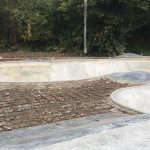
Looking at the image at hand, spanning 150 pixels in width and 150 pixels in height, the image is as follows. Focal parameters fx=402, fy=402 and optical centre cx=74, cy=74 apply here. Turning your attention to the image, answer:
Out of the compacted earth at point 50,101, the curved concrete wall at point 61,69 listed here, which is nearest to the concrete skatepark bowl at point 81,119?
the curved concrete wall at point 61,69

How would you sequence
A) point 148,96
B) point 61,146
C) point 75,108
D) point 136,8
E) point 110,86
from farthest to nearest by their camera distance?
point 136,8 → point 110,86 → point 148,96 → point 75,108 → point 61,146

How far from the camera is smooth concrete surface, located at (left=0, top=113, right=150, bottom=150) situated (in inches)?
248

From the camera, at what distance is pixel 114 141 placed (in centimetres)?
633

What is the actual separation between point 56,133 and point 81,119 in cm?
168

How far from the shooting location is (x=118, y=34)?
24641mm

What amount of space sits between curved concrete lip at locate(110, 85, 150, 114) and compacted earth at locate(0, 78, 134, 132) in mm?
300

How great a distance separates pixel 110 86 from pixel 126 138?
6942 mm

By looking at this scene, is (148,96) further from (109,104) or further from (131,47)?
(131,47)

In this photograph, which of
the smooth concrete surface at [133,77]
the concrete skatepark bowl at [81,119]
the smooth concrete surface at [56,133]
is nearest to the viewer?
the smooth concrete surface at [56,133]

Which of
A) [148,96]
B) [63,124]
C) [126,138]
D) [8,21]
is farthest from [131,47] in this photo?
[126,138]

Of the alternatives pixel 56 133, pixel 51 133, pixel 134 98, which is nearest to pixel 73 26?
pixel 134 98

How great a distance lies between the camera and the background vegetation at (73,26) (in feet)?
79.9

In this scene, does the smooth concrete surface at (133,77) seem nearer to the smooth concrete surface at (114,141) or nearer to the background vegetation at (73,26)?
the smooth concrete surface at (114,141)

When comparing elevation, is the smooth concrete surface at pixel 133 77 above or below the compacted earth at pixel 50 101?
below
